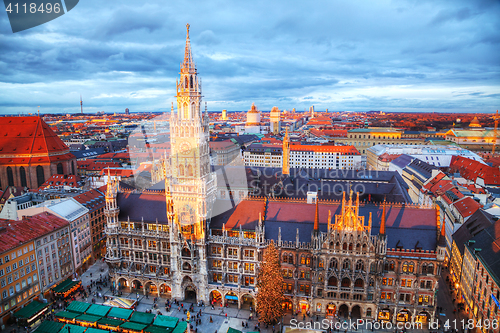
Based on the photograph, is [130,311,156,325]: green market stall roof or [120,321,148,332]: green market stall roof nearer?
[120,321,148,332]: green market stall roof

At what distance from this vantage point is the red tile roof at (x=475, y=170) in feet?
370

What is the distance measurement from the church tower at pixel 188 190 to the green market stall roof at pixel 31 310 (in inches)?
955

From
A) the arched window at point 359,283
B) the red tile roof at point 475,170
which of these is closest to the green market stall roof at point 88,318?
the arched window at point 359,283

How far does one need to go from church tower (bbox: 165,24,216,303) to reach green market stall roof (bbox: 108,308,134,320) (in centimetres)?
1096

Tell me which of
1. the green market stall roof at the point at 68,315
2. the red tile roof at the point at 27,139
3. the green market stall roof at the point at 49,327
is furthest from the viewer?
the red tile roof at the point at 27,139

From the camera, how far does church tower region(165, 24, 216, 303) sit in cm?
6300

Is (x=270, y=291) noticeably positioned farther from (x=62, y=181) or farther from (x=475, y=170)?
(x=475, y=170)

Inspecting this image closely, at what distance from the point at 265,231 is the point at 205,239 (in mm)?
12079

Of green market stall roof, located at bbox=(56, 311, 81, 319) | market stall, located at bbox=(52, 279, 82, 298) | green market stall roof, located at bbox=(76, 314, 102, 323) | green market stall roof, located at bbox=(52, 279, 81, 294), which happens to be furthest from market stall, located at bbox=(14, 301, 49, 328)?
green market stall roof, located at bbox=(76, 314, 102, 323)

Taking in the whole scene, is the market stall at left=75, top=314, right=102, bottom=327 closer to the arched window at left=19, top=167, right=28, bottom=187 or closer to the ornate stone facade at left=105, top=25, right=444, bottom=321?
the ornate stone facade at left=105, top=25, right=444, bottom=321

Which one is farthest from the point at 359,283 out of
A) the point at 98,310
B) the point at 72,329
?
the point at 72,329

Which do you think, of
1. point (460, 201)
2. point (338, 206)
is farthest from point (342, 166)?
point (338, 206)

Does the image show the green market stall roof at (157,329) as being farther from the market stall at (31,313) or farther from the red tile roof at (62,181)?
the red tile roof at (62,181)

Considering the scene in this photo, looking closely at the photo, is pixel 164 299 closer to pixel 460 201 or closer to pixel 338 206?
pixel 338 206
